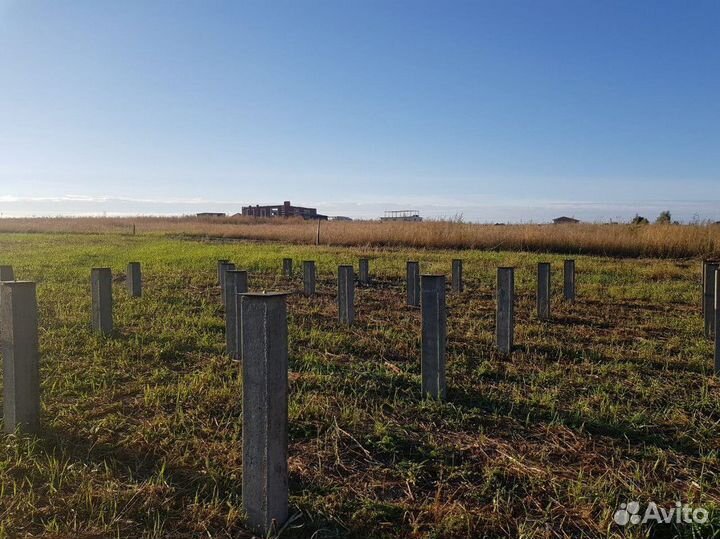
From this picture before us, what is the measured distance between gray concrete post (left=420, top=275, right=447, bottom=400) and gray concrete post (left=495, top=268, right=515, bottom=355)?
1.45 meters

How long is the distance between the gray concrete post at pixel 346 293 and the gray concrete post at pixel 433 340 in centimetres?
260

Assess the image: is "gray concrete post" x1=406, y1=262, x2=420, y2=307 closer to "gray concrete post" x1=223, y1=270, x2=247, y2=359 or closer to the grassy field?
the grassy field

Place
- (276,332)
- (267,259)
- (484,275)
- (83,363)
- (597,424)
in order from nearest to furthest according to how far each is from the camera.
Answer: (276,332)
(597,424)
(83,363)
(484,275)
(267,259)

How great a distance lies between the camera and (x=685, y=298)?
8711 mm

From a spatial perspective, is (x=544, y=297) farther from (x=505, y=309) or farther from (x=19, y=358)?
(x=19, y=358)

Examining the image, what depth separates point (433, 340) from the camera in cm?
392

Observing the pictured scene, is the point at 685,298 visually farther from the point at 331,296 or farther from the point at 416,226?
the point at 416,226

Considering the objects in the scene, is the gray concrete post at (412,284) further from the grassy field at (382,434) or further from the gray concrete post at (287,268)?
the gray concrete post at (287,268)

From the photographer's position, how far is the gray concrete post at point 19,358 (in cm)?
319

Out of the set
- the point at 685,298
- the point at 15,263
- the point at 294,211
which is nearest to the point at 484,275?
the point at 685,298

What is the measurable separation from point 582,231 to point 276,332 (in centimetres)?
2009

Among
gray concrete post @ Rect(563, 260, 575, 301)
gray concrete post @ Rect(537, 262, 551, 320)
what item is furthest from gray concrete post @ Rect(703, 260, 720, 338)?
gray concrete post @ Rect(563, 260, 575, 301)

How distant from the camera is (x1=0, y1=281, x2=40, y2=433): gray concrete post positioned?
3191 mm

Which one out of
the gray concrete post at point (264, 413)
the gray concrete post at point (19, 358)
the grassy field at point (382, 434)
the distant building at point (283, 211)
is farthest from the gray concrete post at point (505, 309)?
the distant building at point (283, 211)
